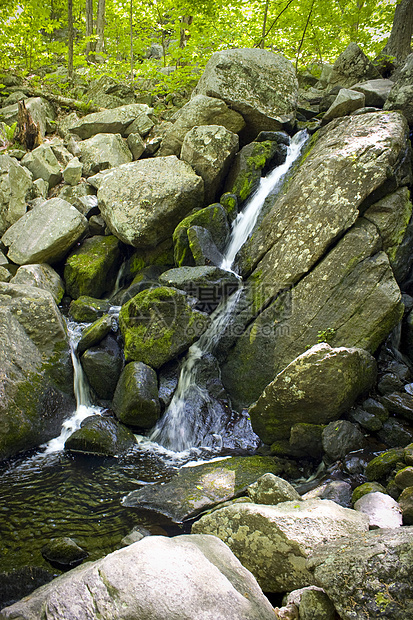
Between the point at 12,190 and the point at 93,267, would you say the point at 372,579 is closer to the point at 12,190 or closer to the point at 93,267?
the point at 93,267

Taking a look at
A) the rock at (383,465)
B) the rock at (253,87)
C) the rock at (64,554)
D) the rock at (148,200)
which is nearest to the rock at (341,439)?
the rock at (383,465)

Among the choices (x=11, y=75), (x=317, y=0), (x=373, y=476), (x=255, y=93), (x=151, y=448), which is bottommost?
(x=151, y=448)

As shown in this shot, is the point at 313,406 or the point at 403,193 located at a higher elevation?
the point at 403,193

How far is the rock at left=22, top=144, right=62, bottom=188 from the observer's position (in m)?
12.6

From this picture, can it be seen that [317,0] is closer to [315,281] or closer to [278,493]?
[315,281]

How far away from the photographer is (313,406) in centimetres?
603

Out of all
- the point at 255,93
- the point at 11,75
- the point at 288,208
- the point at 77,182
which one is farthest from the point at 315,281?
the point at 11,75

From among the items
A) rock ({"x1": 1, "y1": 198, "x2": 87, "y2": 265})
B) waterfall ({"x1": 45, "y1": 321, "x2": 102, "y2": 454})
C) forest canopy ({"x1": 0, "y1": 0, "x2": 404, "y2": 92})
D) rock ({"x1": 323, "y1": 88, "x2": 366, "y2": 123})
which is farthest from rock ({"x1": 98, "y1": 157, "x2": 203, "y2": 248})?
forest canopy ({"x1": 0, "y1": 0, "x2": 404, "y2": 92})

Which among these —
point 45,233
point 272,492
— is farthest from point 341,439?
point 45,233

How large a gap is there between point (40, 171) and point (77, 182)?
4.13 feet

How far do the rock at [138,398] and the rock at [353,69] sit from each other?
12.2m

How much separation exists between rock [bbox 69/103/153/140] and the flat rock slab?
40.9 ft

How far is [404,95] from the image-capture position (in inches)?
357

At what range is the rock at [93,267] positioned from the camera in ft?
33.9
